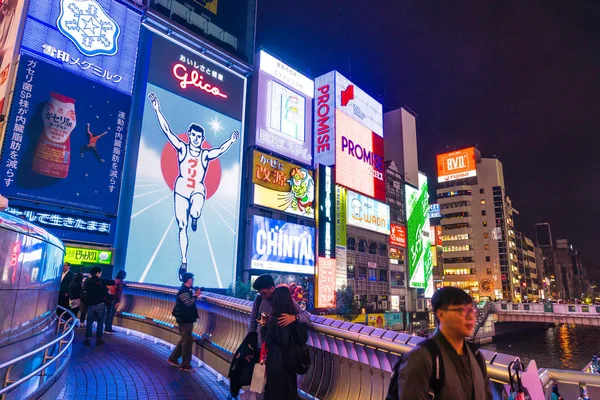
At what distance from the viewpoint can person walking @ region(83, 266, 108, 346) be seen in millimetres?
9500

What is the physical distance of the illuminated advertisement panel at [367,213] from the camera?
2004 inches

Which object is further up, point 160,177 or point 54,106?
point 54,106

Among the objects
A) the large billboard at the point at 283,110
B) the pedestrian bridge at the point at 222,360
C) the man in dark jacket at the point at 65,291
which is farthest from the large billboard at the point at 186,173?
the pedestrian bridge at the point at 222,360

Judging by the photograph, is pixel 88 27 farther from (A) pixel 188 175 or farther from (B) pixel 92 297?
(B) pixel 92 297

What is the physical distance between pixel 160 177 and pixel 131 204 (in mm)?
3143

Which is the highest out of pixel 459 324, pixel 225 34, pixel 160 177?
pixel 225 34

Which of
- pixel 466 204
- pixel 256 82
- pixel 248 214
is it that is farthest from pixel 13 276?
pixel 466 204

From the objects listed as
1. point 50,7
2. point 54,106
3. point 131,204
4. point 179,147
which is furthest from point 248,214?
point 50,7

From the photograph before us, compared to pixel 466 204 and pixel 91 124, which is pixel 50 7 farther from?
pixel 466 204

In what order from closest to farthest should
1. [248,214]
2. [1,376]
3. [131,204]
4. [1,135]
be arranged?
[1,376] → [1,135] → [131,204] → [248,214]

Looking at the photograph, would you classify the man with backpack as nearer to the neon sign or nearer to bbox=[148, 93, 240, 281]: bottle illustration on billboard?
bbox=[148, 93, 240, 281]: bottle illustration on billboard

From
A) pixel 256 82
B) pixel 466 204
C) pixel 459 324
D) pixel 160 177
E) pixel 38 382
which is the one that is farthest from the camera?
pixel 466 204

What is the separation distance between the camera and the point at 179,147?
31.5 meters

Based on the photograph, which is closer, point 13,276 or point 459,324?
point 459,324
